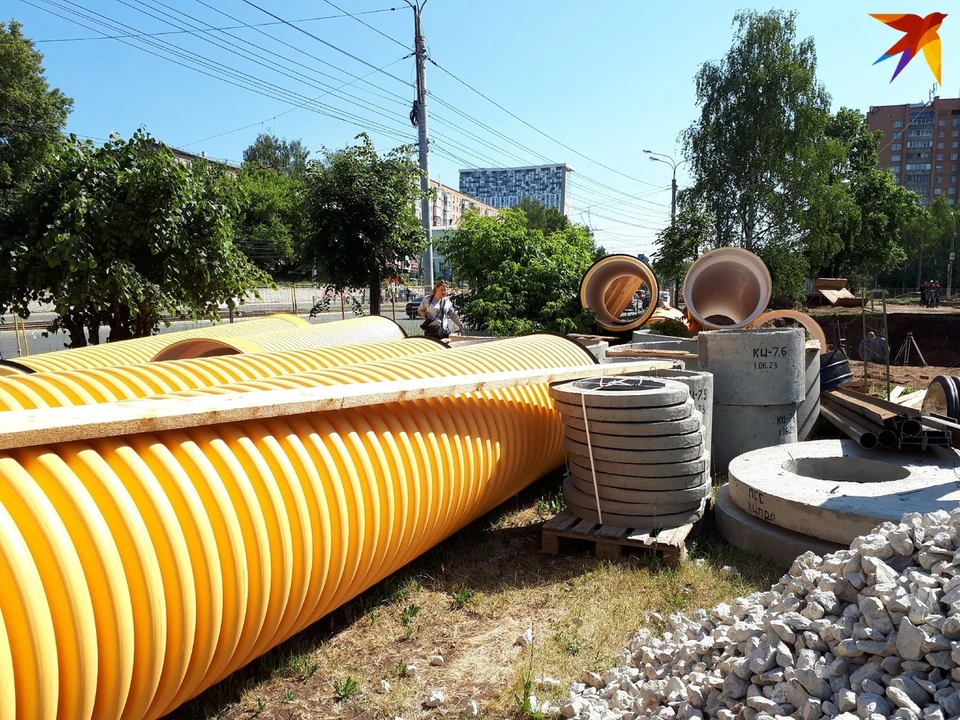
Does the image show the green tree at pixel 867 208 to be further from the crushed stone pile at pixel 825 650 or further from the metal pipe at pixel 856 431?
the crushed stone pile at pixel 825 650

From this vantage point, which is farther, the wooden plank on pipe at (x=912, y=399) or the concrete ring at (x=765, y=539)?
the wooden plank on pipe at (x=912, y=399)

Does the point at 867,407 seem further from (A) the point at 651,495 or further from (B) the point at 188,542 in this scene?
(B) the point at 188,542

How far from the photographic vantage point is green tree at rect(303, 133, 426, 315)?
13.1 metres

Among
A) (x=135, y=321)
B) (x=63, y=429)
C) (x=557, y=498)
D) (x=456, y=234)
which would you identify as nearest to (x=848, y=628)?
(x=63, y=429)

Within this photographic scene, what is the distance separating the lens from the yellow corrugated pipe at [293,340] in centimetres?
658

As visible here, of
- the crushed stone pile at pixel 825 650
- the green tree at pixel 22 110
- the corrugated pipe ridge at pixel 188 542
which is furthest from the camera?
the green tree at pixel 22 110

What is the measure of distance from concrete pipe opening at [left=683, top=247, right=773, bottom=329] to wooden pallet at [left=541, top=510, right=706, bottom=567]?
6334 mm

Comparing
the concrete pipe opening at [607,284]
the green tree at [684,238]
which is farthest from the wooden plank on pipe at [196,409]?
the green tree at [684,238]

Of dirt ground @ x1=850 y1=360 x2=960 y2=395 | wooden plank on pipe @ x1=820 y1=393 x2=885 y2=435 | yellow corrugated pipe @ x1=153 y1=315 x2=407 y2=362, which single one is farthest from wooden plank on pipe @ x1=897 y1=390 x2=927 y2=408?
yellow corrugated pipe @ x1=153 y1=315 x2=407 y2=362

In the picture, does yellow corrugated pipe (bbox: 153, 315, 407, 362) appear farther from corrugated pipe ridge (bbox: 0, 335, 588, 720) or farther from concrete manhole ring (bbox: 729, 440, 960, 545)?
concrete manhole ring (bbox: 729, 440, 960, 545)

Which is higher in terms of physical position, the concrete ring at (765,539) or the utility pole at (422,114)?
the utility pole at (422,114)

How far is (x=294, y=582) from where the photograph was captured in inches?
120

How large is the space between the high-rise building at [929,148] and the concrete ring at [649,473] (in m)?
112

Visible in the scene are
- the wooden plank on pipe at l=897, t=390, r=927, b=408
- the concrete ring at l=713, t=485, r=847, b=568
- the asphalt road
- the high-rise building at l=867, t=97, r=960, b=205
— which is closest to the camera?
the concrete ring at l=713, t=485, r=847, b=568
